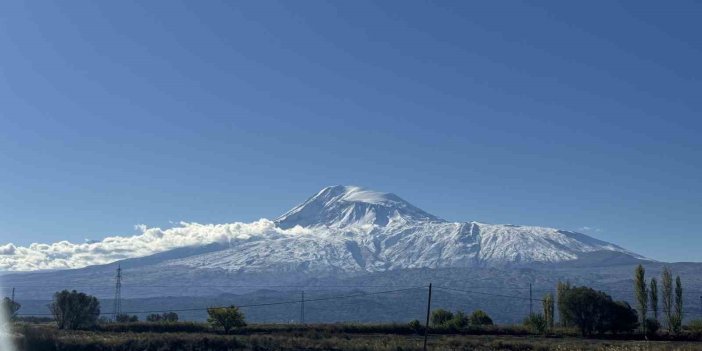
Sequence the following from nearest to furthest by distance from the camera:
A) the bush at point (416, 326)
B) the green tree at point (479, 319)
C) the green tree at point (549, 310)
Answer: the bush at point (416, 326) < the green tree at point (479, 319) < the green tree at point (549, 310)

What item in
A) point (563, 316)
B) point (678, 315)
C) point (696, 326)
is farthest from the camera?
point (678, 315)

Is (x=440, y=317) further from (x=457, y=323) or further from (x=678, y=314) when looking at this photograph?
(x=678, y=314)

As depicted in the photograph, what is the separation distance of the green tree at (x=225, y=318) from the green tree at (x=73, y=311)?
12.2 meters

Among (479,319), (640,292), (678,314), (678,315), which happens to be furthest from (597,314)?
(640,292)

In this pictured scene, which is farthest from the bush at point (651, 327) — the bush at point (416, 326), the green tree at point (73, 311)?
the green tree at point (73, 311)

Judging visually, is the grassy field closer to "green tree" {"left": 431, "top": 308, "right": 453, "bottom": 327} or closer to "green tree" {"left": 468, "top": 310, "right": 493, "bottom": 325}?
"green tree" {"left": 431, "top": 308, "right": 453, "bottom": 327}

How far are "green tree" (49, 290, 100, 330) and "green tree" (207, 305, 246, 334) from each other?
12.2 m

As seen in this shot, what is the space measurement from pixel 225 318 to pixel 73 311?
16.1 metres

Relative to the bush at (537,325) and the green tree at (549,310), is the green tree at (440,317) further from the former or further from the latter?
the green tree at (549,310)

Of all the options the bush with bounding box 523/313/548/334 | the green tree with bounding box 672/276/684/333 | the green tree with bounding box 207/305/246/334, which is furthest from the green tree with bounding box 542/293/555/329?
the green tree with bounding box 207/305/246/334

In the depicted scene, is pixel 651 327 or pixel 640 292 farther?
pixel 640 292

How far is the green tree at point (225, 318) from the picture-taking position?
3091 inches

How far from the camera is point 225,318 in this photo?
78.7 m

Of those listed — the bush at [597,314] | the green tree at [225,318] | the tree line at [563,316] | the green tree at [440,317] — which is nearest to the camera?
the green tree at [225,318]
